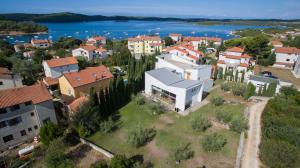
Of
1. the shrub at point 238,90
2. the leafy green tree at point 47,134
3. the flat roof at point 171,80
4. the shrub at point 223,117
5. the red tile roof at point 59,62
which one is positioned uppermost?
the red tile roof at point 59,62

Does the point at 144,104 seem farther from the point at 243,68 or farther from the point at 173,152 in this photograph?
the point at 243,68

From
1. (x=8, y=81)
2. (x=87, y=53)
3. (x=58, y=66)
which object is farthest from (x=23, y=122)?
(x=87, y=53)

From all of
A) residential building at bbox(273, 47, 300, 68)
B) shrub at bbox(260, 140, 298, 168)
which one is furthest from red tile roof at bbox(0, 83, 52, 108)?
residential building at bbox(273, 47, 300, 68)

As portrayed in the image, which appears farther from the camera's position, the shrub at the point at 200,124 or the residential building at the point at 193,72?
the residential building at the point at 193,72

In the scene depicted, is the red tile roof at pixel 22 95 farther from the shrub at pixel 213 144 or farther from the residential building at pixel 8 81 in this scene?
the shrub at pixel 213 144

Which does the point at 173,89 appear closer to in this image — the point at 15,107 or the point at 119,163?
the point at 119,163

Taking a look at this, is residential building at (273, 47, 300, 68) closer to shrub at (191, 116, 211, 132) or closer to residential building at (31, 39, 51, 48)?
shrub at (191, 116, 211, 132)

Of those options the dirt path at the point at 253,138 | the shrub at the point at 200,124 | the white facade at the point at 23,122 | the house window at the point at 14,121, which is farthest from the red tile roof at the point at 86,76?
the dirt path at the point at 253,138
